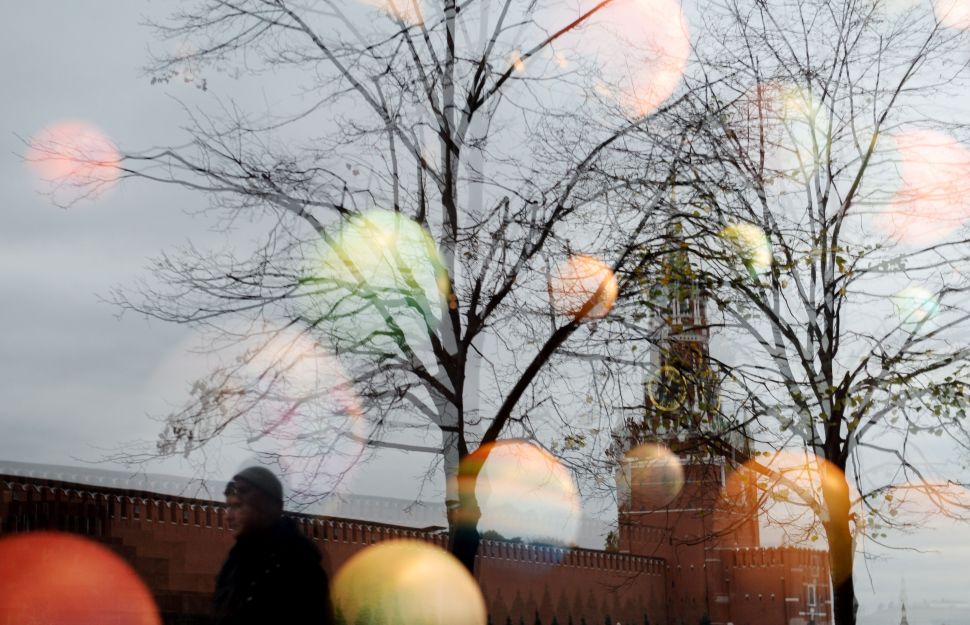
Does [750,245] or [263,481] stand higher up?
[750,245]

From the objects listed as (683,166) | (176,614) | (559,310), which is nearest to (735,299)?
(683,166)

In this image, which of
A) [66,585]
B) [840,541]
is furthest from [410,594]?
[840,541]

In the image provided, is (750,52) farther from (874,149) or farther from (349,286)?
(349,286)

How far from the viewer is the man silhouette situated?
4.65m

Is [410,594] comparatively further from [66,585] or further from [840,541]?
[840,541]

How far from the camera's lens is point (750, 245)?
11.3m

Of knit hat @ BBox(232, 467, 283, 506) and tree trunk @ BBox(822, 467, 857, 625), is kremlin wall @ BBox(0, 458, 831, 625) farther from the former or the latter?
knit hat @ BBox(232, 467, 283, 506)

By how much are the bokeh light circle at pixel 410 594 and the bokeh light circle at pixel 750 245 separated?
438cm

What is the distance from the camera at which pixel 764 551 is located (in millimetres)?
39031

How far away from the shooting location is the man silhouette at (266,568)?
4.65 metres

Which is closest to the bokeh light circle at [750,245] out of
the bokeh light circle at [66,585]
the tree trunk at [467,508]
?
the tree trunk at [467,508]

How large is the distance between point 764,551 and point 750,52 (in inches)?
1192

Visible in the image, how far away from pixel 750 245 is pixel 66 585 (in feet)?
36.2

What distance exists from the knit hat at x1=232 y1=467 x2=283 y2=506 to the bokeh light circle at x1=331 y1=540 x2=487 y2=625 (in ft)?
14.0
